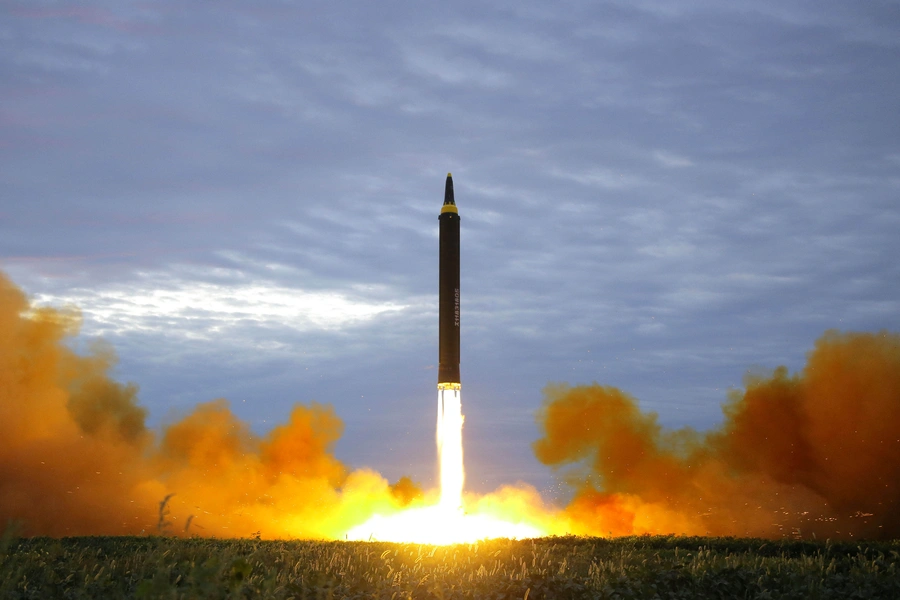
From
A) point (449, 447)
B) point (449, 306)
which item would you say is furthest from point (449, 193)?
point (449, 447)

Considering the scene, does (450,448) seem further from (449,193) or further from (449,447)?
(449,193)

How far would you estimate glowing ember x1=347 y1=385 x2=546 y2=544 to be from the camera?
42.6 metres

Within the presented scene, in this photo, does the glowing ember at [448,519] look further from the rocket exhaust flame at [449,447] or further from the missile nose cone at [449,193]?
the missile nose cone at [449,193]

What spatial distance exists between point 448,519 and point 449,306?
13508 millimetres

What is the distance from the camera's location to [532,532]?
52812 mm

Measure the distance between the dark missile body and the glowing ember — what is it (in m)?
1.05

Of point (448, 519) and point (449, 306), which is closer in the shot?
point (449, 306)

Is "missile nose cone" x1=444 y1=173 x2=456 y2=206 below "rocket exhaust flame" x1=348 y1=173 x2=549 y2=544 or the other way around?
the other way around

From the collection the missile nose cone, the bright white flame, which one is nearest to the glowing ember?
the bright white flame

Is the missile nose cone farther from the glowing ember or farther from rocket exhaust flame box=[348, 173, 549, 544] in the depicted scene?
the glowing ember

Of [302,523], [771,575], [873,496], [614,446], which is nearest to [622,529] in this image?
[614,446]

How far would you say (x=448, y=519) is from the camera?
153 feet

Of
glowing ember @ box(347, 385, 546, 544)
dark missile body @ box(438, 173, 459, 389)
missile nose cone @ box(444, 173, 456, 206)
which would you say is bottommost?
glowing ember @ box(347, 385, 546, 544)

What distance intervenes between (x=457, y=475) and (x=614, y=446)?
18.1 metres
